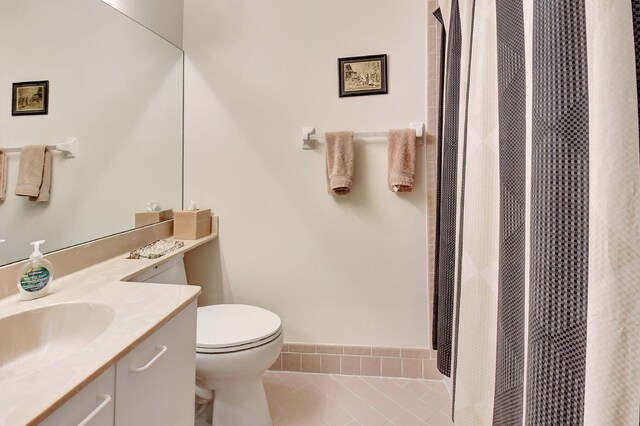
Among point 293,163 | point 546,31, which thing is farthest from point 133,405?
point 293,163

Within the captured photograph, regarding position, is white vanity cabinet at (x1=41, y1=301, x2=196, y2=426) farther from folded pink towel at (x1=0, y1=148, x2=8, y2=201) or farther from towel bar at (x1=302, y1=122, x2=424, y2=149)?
towel bar at (x1=302, y1=122, x2=424, y2=149)

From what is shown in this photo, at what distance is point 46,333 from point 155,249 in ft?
2.27

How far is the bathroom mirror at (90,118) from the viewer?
1.04m

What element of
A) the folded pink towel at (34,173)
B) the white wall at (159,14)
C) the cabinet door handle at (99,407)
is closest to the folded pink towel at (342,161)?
the white wall at (159,14)

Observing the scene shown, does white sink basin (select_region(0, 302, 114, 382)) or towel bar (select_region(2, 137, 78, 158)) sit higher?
towel bar (select_region(2, 137, 78, 158))

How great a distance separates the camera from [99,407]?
2.05 feet

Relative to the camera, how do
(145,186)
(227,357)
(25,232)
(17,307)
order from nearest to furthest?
(17,307)
(25,232)
(227,357)
(145,186)

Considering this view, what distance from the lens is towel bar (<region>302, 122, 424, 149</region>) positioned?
5.66ft

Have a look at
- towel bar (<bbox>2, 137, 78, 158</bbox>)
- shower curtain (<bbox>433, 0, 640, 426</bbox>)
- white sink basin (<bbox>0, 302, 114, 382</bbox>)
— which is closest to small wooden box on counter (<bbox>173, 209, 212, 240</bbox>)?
towel bar (<bbox>2, 137, 78, 158</bbox>)

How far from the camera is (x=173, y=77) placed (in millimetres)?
1900

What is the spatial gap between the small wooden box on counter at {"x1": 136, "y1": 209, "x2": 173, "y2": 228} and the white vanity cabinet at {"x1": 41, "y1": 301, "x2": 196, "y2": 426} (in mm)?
863

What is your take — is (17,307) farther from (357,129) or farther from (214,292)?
(357,129)

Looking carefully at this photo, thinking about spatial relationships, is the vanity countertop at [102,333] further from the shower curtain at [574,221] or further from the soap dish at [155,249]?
the shower curtain at [574,221]

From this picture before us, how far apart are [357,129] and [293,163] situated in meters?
0.41
